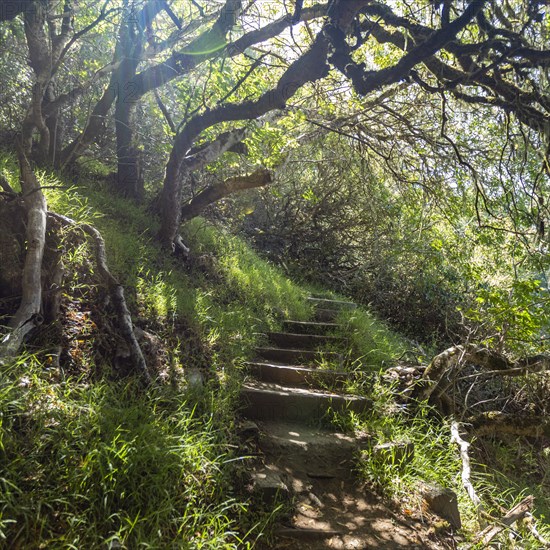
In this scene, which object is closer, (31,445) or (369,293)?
(31,445)

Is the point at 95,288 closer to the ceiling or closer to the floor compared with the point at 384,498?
closer to the ceiling

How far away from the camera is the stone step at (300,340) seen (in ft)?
16.9

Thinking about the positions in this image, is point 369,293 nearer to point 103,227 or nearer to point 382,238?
point 382,238

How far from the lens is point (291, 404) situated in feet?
12.6

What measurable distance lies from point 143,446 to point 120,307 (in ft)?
4.04

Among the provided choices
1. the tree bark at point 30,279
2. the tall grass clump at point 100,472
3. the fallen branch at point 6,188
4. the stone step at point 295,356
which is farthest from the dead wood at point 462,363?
the fallen branch at point 6,188

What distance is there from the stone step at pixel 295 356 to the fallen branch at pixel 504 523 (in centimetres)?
217

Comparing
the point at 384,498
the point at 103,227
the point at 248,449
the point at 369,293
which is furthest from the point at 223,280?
the point at 369,293

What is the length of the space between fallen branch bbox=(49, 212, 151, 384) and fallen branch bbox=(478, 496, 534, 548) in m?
2.43

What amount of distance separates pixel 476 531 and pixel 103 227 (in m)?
4.30

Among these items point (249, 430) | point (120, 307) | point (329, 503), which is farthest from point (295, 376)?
point (120, 307)

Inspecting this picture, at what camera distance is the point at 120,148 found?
20.7ft

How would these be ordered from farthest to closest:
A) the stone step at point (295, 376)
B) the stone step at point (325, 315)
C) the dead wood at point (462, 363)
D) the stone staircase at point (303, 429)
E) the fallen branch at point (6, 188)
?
1. the stone step at point (325, 315)
2. the stone step at point (295, 376)
3. the dead wood at point (462, 363)
4. the fallen branch at point (6, 188)
5. the stone staircase at point (303, 429)

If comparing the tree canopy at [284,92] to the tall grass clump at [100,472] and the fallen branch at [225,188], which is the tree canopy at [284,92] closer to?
the fallen branch at [225,188]
